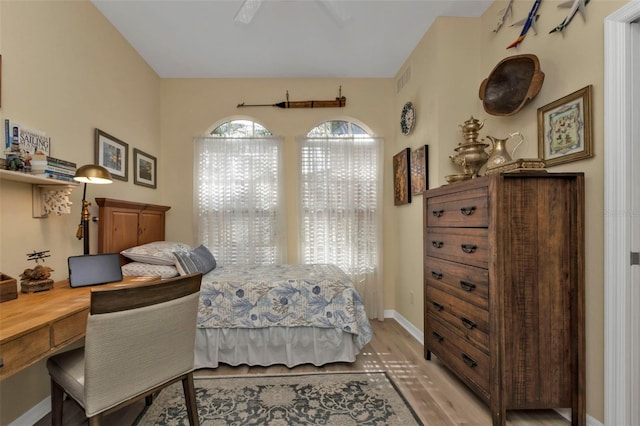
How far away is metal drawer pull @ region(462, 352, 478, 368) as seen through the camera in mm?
1803

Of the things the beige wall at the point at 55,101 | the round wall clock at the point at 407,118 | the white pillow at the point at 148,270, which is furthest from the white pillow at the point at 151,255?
the round wall clock at the point at 407,118

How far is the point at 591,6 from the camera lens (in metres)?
1.63

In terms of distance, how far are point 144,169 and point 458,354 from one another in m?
3.51

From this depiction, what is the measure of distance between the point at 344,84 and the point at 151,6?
216 centimetres

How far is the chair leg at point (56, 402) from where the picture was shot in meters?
1.46

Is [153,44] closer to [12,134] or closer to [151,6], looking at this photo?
[151,6]

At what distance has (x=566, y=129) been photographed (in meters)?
1.76

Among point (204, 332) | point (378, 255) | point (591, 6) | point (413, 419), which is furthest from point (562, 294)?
point (204, 332)

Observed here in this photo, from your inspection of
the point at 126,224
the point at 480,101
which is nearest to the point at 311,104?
the point at 480,101

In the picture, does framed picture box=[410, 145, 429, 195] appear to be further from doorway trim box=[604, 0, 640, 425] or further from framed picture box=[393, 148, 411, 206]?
doorway trim box=[604, 0, 640, 425]

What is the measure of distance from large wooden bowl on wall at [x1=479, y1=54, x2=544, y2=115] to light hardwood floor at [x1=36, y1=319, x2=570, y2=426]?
203 centimetres

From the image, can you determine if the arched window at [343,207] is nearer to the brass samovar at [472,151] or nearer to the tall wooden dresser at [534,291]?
the brass samovar at [472,151]

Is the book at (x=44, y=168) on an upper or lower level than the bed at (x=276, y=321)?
upper

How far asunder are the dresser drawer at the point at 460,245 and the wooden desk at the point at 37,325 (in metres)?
2.15
